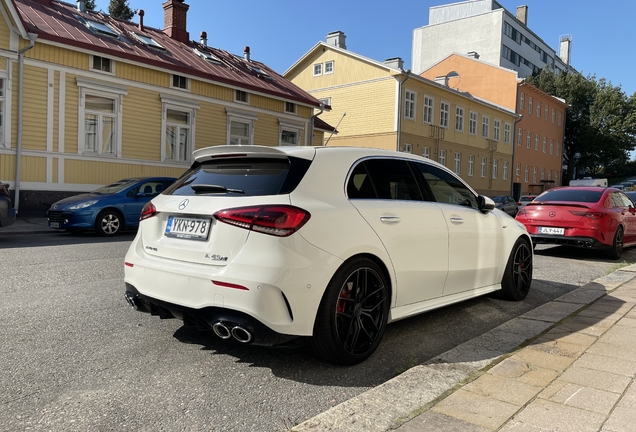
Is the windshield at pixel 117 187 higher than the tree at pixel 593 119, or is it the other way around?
the tree at pixel 593 119

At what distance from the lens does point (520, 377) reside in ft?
10.8

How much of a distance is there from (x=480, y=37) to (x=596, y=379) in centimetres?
6486

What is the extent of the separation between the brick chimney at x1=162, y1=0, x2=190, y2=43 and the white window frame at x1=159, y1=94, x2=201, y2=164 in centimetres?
470

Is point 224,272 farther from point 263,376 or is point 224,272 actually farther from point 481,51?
point 481,51

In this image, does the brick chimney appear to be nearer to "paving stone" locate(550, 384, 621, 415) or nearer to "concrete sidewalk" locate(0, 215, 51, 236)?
"concrete sidewalk" locate(0, 215, 51, 236)

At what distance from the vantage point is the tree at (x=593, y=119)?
173ft

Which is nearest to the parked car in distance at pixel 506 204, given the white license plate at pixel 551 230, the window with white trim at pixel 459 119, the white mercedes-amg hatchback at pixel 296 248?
the window with white trim at pixel 459 119

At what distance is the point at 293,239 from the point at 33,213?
48.1ft

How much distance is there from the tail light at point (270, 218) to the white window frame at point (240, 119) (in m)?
18.1

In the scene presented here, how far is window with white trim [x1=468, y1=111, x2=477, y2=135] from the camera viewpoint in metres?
39.0

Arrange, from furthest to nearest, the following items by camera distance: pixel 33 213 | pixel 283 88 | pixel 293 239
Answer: pixel 283 88 < pixel 33 213 < pixel 293 239

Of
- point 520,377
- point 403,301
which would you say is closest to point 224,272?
point 403,301

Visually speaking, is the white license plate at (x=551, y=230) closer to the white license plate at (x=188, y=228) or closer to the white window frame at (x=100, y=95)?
the white license plate at (x=188, y=228)

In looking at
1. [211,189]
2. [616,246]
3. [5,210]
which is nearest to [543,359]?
[211,189]
